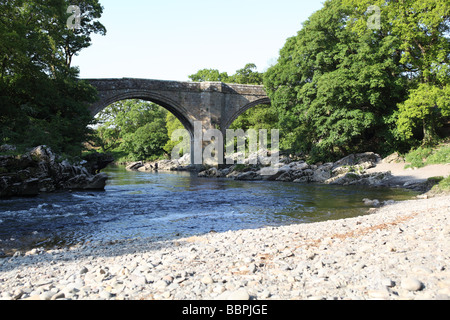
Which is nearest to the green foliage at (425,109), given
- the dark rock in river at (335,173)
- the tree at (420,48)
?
the tree at (420,48)

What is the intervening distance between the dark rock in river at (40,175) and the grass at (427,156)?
53.4 feet

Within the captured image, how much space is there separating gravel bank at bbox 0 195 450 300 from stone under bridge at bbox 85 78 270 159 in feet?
75.1

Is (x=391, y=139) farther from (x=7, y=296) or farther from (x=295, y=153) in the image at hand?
(x=7, y=296)

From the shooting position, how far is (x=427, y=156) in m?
17.2

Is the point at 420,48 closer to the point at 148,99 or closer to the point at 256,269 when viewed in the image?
the point at 256,269

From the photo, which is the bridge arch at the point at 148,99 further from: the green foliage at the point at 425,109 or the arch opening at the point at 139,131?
the green foliage at the point at 425,109

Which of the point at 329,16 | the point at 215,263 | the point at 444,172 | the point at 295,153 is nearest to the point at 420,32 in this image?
the point at 329,16

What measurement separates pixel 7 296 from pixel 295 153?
2338cm

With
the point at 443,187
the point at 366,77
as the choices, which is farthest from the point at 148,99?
the point at 443,187

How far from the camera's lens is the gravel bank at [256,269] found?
2.75 meters

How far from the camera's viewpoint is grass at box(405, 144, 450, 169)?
1573 centimetres

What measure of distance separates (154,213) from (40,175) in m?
6.27
